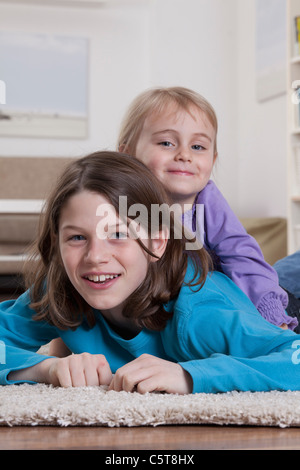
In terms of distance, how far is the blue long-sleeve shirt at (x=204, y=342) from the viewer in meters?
0.94

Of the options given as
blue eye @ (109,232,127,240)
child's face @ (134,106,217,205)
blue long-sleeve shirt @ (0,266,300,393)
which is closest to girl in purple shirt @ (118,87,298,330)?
child's face @ (134,106,217,205)

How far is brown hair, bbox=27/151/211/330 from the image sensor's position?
1.07 metres

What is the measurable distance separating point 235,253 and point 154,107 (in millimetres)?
385

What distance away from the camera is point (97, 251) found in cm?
100

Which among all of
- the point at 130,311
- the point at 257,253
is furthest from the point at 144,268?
the point at 257,253

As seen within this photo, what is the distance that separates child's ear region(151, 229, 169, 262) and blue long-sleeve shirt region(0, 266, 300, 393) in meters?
0.07

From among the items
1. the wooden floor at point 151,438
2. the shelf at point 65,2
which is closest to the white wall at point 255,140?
the shelf at point 65,2

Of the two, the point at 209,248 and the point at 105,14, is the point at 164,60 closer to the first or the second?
the point at 105,14

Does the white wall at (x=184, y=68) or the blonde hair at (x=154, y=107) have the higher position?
the white wall at (x=184, y=68)

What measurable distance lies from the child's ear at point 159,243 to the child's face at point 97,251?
0.05 m

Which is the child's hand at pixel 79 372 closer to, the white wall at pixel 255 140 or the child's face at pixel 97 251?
the child's face at pixel 97 251

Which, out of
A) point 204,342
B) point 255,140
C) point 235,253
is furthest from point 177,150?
point 255,140

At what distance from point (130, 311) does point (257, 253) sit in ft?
1.60

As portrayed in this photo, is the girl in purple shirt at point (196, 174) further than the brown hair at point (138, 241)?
Yes
